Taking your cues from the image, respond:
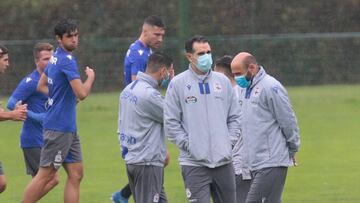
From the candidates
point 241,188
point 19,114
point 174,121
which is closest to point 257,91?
point 174,121

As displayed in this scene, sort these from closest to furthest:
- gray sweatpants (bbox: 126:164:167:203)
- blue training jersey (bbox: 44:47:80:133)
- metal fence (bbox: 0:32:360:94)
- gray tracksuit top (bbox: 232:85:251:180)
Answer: gray sweatpants (bbox: 126:164:167:203) → gray tracksuit top (bbox: 232:85:251:180) → blue training jersey (bbox: 44:47:80:133) → metal fence (bbox: 0:32:360:94)

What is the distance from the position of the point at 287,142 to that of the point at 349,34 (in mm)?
15173


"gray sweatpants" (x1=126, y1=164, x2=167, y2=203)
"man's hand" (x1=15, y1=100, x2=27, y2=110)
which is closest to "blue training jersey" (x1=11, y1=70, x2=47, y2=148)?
"man's hand" (x1=15, y1=100, x2=27, y2=110)

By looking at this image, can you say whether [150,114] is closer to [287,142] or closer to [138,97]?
[138,97]

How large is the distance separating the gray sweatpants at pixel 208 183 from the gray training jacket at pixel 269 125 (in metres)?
0.35

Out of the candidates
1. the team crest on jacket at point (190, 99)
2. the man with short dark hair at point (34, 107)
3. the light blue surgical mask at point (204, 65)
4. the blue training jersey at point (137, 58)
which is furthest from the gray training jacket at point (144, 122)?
the man with short dark hair at point (34, 107)

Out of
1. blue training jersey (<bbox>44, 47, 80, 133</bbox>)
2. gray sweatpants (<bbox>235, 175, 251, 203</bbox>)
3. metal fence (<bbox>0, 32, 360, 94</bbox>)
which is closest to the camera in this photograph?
gray sweatpants (<bbox>235, 175, 251, 203</bbox>)

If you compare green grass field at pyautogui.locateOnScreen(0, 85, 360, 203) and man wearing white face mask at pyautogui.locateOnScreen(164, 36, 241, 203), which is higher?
man wearing white face mask at pyautogui.locateOnScreen(164, 36, 241, 203)

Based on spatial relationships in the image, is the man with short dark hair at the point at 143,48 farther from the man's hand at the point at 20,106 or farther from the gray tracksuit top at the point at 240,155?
the gray tracksuit top at the point at 240,155

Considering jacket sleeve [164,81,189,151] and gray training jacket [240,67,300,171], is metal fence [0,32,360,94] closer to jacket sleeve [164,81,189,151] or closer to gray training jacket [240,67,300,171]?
gray training jacket [240,67,300,171]

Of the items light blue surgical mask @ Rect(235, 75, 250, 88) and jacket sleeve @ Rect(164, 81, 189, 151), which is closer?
jacket sleeve @ Rect(164, 81, 189, 151)

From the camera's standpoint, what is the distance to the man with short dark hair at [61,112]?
1113 centimetres

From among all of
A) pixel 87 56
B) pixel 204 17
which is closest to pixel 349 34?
pixel 204 17

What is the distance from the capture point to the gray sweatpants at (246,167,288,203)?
9.80 meters
